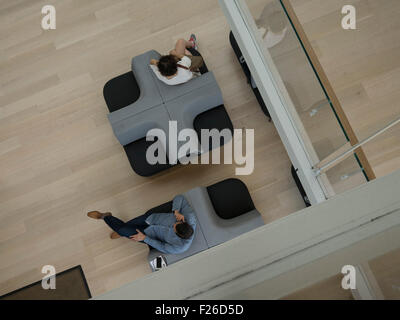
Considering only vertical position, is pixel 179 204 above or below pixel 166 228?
above

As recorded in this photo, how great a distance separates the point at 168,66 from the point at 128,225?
1548mm

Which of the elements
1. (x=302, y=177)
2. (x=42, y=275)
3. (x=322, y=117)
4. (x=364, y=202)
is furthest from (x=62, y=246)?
(x=364, y=202)

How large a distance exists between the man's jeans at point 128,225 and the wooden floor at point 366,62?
2.40 m

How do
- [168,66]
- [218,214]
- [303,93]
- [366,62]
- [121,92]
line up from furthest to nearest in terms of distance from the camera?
1. [366,62]
2. [121,92]
3. [218,214]
4. [168,66]
5. [303,93]

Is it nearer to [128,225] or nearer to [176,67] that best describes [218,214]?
[128,225]

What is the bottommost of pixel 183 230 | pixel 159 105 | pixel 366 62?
pixel 183 230

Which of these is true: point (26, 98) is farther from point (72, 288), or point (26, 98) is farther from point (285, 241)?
point (285, 241)

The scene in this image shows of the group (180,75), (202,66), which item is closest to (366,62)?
(202,66)

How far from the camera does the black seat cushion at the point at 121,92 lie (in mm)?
3043

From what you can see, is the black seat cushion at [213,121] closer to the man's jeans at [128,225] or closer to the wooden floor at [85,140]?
the wooden floor at [85,140]

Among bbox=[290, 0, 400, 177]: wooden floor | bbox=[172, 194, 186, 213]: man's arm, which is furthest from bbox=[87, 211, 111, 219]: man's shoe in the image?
bbox=[290, 0, 400, 177]: wooden floor

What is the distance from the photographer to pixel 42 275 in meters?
3.23

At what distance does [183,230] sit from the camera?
2512 millimetres

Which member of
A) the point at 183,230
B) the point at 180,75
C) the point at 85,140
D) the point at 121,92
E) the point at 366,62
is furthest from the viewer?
the point at 85,140
